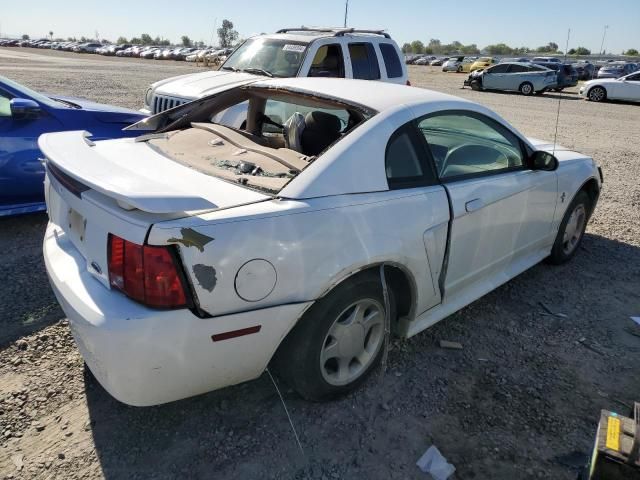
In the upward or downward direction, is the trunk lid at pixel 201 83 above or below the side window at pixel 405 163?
above

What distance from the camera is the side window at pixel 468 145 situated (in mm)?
3045

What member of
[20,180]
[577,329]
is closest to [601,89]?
[577,329]

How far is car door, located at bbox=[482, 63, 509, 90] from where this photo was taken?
2477cm

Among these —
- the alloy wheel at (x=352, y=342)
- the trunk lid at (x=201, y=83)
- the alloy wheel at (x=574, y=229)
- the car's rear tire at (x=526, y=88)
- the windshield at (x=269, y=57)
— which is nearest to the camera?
the alloy wheel at (x=352, y=342)

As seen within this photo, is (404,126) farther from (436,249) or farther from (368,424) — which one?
(368,424)

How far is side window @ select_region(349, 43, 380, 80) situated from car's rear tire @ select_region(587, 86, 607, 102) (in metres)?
18.0

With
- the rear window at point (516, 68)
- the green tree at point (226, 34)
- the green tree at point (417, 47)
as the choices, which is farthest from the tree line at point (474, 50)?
the rear window at point (516, 68)

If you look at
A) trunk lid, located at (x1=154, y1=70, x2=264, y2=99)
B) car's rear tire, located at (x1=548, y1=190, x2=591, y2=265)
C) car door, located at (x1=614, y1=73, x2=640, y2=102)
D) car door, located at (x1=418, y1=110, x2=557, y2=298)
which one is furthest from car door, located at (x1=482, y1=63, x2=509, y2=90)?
car door, located at (x1=418, y1=110, x2=557, y2=298)

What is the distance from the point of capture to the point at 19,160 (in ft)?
15.1

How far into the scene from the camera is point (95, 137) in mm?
5043

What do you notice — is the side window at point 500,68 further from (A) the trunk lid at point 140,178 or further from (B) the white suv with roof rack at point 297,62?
(A) the trunk lid at point 140,178

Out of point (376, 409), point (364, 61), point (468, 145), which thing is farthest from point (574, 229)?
point (364, 61)

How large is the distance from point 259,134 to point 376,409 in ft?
7.20

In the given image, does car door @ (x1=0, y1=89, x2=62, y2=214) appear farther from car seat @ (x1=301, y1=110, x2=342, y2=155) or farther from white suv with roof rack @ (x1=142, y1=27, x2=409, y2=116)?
car seat @ (x1=301, y1=110, x2=342, y2=155)
